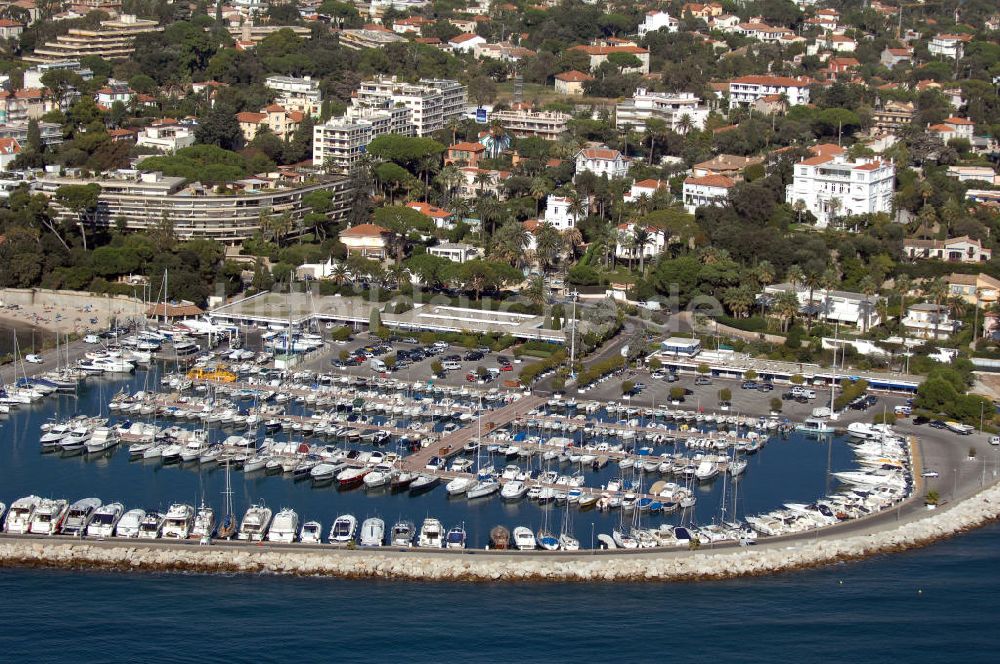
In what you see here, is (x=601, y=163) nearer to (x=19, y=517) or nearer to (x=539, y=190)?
(x=539, y=190)

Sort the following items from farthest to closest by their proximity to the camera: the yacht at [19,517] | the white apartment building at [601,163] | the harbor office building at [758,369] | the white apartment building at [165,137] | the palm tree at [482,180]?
the white apartment building at [165,137] < the palm tree at [482,180] < the white apartment building at [601,163] < the harbor office building at [758,369] < the yacht at [19,517]

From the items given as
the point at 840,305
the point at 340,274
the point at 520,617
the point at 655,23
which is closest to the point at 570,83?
the point at 655,23

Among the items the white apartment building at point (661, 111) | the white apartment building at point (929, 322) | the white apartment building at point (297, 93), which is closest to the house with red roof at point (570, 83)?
the white apartment building at point (661, 111)

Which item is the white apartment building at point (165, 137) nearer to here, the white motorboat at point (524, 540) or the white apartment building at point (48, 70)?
the white apartment building at point (48, 70)

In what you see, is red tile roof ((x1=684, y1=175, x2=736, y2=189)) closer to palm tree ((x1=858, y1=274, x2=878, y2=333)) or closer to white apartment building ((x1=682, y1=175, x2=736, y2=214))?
white apartment building ((x1=682, y1=175, x2=736, y2=214))

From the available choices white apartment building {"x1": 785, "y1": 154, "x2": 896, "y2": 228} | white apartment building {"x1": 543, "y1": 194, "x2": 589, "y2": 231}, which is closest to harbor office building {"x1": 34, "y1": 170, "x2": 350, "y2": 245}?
white apartment building {"x1": 543, "y1": 194, "x2": 589, "y2": 231}

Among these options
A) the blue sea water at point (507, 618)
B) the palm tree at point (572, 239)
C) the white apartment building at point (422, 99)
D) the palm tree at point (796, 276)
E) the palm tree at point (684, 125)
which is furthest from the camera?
the white apartment building at point (422, 99)
